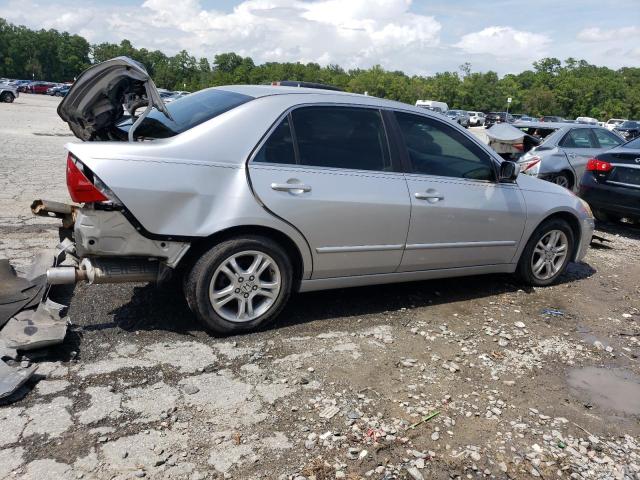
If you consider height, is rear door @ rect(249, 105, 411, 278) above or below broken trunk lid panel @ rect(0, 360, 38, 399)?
above

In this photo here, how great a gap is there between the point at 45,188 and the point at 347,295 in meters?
5.57

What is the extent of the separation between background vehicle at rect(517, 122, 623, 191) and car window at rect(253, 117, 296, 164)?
6.83m

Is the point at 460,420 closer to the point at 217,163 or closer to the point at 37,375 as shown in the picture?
the point at 217,163

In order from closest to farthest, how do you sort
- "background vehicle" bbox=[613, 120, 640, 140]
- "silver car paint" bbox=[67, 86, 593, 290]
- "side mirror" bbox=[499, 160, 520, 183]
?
"silver car paint" bbox=[67, 86, 593, 290], "side mirror" bbox=[499, 160, 520, 183], "background vehicle" bbox=[613, 120, 640, 140]

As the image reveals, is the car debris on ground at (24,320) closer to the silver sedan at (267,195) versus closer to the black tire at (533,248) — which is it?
the silver sedan at (267,195)

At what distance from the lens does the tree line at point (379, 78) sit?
315 ft

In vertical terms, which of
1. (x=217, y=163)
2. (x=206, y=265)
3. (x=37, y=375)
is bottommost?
(x=37, y=375)

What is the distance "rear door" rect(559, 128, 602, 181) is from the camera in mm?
9750

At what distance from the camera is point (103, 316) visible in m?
4.13

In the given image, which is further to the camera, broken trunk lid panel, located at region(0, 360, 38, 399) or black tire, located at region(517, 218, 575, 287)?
black tire, located at region(517, 218, 575, 287)

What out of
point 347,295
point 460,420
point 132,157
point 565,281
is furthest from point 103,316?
point 565,281

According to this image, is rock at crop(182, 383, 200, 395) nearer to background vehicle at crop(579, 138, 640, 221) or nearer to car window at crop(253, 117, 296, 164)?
car window at crop(253, 117, 296, 164)

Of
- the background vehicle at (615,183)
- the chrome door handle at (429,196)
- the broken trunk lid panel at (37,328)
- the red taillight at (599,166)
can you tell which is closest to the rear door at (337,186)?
the chrome door handle at (429,196)

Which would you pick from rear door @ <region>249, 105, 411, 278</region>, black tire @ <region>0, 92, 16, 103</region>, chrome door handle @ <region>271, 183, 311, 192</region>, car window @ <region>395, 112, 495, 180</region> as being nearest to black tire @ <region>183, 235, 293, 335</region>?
rear door @ <region>249, 105, 411, 278</region>
